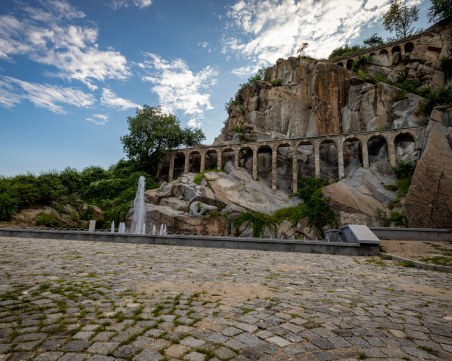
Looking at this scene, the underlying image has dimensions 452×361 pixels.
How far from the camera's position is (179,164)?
39.5 m

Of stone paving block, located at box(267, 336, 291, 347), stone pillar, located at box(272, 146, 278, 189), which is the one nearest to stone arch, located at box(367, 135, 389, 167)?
stone pillar, located at box(272, 146, 278, 189)

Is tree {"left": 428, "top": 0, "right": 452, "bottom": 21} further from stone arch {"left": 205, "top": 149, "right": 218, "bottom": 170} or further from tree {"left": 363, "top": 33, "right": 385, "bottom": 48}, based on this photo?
stone arch {"left": 205, "top": 149, "right": 218, "bottom": 170}

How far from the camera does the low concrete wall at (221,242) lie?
391 inches

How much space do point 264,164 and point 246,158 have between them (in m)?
2.80

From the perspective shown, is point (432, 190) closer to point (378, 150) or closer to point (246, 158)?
point (378, 150)

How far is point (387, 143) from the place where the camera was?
1117 inches

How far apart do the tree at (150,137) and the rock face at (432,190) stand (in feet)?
93.0

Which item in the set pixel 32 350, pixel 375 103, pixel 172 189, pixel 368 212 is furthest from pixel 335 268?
pixel 375 103

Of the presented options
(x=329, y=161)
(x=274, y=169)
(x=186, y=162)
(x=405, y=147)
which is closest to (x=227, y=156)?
(x=186, y=162)

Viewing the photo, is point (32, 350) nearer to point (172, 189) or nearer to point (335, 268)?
point (335, 268)

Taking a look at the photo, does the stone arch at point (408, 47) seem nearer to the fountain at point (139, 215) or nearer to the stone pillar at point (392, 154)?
the stone pillar at point (392, 154)

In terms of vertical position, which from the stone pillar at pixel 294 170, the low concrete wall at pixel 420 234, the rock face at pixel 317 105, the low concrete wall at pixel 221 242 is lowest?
the low concrete wall at pixel 221 242

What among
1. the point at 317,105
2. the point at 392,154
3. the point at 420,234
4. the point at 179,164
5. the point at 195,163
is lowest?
the point at 420,234

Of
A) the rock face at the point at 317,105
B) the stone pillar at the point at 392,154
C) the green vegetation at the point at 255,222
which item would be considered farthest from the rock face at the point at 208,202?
the stone pillar at the point at 392,154
